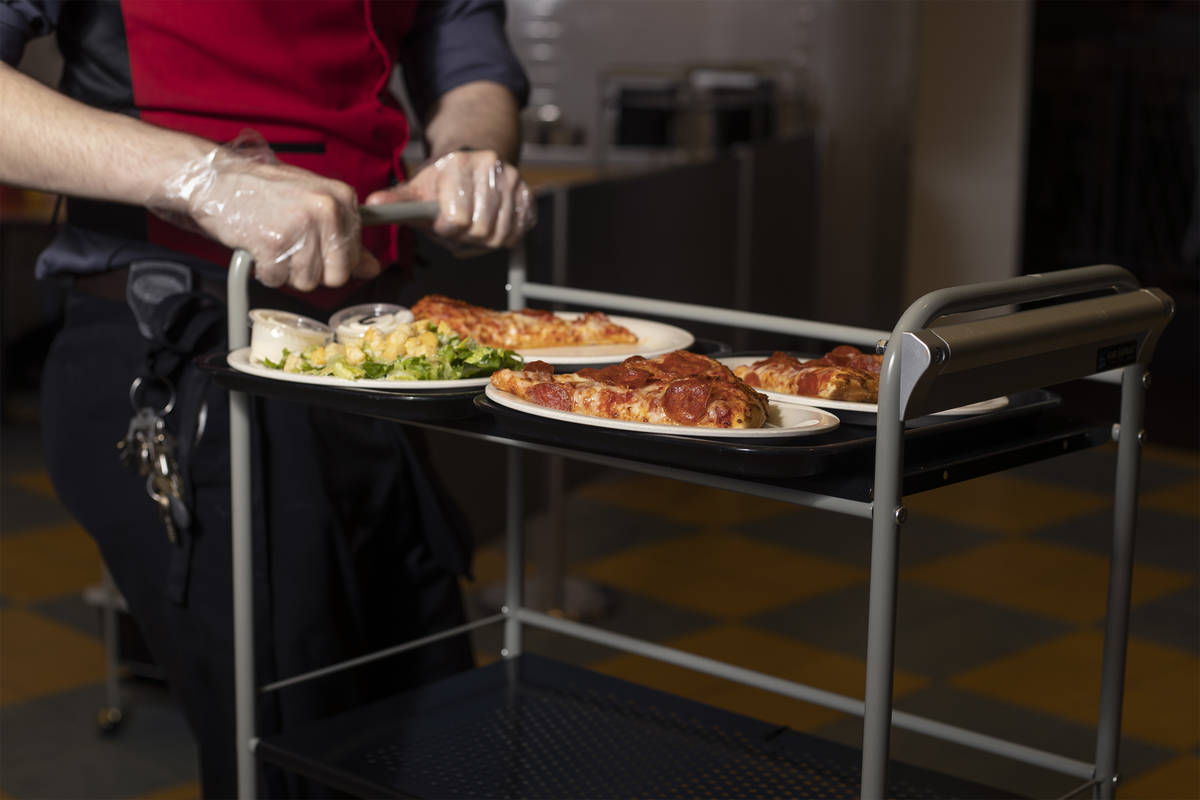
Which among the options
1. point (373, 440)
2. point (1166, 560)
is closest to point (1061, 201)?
point (1166, 560)

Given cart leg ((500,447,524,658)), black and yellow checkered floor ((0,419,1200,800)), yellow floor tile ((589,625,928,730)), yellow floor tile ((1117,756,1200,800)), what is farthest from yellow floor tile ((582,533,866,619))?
cart leg ((500,447,524,658))

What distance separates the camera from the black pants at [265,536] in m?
1.42

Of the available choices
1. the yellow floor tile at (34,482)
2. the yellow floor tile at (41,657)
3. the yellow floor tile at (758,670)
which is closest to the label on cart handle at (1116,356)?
the yellow floor tile at (758,670)

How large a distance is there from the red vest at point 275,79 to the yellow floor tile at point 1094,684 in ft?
5.27

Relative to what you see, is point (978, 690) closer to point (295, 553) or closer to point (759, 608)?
point (759, 608)

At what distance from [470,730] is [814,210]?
158 inches

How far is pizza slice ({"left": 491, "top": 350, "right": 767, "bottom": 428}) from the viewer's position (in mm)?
960

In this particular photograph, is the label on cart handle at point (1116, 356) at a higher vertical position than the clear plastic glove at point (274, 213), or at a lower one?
lower

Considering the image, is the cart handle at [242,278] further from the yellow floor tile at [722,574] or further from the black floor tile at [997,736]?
the yellow floor tile at [722,574]

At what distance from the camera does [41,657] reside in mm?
2770

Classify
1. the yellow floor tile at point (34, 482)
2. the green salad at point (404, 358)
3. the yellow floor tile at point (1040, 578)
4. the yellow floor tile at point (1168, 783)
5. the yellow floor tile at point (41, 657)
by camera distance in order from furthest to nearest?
1. the yellow floor tile at point (34, 482)
2. the yellow floor tile at point (1040, 578)
3. the yellow floor tile at point (41, 657)
4. the yellow floor tile at point (1168, 783)
5. the green salad at point (404, 358)

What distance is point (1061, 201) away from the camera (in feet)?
18.7

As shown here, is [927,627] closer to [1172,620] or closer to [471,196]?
[1172,620]

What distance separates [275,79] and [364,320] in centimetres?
31
